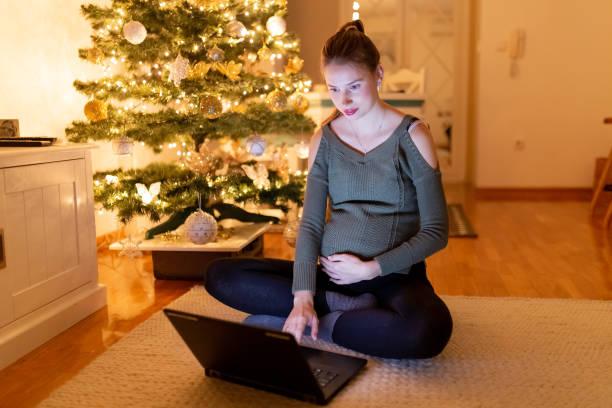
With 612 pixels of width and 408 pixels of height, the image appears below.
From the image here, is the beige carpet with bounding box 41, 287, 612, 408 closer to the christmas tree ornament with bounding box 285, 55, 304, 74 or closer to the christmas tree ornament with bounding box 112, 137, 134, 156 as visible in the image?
the christmas tree ornament with bounding box 112, 137, 134, 156

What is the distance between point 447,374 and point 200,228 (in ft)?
4.16

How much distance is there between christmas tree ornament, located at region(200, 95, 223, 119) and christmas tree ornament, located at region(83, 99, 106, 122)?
1.27 feet

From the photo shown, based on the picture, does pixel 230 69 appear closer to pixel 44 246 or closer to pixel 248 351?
pixel 44 246

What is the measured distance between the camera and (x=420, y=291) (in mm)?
1531

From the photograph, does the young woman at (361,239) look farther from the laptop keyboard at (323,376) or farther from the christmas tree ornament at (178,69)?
the christmas tree ornament at (178,69)

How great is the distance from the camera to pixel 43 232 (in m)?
1.86

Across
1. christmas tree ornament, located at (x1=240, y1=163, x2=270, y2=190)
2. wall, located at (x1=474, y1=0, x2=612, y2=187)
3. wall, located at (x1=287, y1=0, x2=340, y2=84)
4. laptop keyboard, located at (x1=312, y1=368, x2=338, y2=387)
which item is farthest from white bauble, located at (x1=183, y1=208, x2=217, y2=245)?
wall, located at (x1=287, y1=0, x2=340, y2=84)

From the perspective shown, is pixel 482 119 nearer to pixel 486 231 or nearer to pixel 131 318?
pixel 486 231

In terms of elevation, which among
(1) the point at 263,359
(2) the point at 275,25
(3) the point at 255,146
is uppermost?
(2) the point at 275,25

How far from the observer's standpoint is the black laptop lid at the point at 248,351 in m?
1.22

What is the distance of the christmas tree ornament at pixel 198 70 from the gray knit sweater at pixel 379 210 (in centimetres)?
104

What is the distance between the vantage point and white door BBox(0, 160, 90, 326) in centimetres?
173

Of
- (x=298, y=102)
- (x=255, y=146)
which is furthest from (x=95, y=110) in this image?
(x=298, y=102)

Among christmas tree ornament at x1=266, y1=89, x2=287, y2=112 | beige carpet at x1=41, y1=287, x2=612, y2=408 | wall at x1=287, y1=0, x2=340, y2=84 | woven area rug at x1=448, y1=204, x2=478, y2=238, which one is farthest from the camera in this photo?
wall at x1=287, y1=0, x2=340, y2=84
